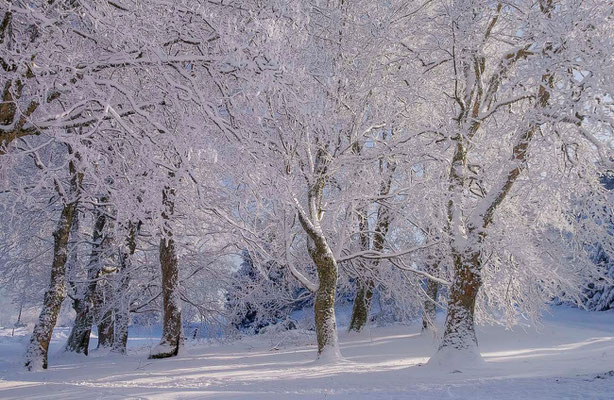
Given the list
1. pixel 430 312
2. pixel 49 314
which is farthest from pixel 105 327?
pixel 430 312

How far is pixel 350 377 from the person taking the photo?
8.12 metres

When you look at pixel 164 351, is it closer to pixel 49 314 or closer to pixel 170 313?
pixel 170 313

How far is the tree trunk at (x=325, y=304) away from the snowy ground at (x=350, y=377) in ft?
1.55

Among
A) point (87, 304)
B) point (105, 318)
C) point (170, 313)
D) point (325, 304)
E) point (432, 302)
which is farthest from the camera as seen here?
point (105, 318)

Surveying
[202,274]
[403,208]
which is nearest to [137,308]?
[202,274]

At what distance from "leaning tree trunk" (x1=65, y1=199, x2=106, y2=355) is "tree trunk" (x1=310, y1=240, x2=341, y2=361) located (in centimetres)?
805

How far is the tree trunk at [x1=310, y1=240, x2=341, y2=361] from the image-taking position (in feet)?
35.1

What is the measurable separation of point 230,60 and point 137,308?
13.4 m

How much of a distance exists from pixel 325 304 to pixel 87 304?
942 centimetres

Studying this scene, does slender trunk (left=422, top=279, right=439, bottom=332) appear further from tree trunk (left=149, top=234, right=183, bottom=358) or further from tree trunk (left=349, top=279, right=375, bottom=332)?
tree trunk (left=149, top=234, right=183, bottom=358)

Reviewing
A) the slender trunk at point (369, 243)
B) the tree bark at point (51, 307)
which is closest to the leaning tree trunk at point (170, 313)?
the tree bark at point (51, 307)

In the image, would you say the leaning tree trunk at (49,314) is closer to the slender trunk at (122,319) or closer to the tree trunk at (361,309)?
the slender trunk at (122,319)

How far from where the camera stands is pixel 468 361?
948 cm

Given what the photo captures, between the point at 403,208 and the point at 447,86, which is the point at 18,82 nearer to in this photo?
the point at 403,208
